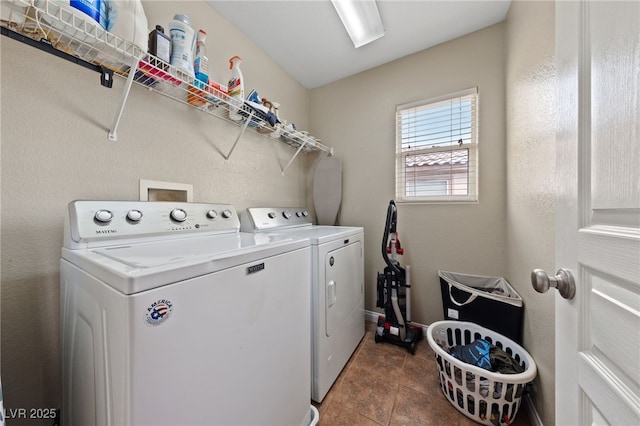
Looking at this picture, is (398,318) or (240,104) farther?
(398,318)

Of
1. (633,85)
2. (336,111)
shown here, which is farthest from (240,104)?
(633,85)

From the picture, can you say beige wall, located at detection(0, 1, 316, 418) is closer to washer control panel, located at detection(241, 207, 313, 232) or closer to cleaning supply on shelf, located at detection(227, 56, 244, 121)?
cleaning supply on shelf, located at detection(227, 56, 244, 121)

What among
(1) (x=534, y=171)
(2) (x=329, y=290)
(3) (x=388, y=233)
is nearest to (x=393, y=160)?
(3) (x=388, y=233)

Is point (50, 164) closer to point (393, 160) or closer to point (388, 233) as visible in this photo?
point (388, 233)

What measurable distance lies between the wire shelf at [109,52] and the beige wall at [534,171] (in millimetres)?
1639

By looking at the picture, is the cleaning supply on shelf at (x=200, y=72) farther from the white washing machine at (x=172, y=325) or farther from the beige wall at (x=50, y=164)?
the white washing machine at (x=172, y=325)

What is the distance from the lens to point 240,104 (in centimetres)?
143

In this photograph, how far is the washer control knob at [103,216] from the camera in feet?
2.89

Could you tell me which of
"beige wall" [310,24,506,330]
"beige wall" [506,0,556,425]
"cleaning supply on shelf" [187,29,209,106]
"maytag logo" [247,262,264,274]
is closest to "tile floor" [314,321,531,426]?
"beige wall" [506,0,556,425]

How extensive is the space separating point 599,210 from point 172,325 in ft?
3.39

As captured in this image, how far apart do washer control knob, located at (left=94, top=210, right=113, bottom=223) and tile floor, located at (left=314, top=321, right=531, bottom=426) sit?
4.79 feet

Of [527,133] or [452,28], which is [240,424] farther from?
[452,28]

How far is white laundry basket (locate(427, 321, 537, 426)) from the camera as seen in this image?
1.11 meters

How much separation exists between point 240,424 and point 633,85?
1321 millimetres
